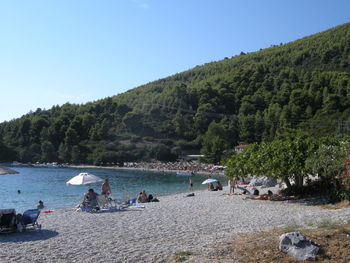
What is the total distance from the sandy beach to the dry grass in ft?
1.02

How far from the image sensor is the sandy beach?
736cm

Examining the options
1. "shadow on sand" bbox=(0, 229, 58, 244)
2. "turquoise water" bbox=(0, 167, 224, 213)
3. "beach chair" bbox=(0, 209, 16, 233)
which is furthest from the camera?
"turquoise water" bbox=(0, 167, 224, 213)

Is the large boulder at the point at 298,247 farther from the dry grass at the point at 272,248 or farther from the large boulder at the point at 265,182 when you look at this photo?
the large boulder at the point at 265,182

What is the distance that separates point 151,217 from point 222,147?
227ft

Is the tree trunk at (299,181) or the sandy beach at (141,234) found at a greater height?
the tree trunk at (299,181)

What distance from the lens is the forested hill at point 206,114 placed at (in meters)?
87.3

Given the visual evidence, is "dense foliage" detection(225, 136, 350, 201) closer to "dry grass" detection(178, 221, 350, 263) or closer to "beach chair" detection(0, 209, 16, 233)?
"dry grass" detection(178, 221, 350, 263)

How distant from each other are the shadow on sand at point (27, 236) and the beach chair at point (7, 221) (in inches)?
5.6

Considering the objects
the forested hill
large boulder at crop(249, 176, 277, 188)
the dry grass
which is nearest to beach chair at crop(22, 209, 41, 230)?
the dry grass

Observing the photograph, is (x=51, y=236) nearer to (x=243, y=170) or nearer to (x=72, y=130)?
(x=243, y=170)

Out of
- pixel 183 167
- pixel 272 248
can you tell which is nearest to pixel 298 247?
pixel 272 248

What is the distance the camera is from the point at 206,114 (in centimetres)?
11144

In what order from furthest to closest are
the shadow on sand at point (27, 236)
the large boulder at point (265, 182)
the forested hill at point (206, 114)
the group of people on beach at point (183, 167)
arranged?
the forested hill at point (206, 114), the group of people on beach at point (183, 167), the large boulder at point (265, 182), the shadow on sand at point (27, 236)

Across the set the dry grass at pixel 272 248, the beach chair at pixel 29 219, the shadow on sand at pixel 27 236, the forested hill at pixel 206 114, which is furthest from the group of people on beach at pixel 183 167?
the dry grass at pixel 272 248
